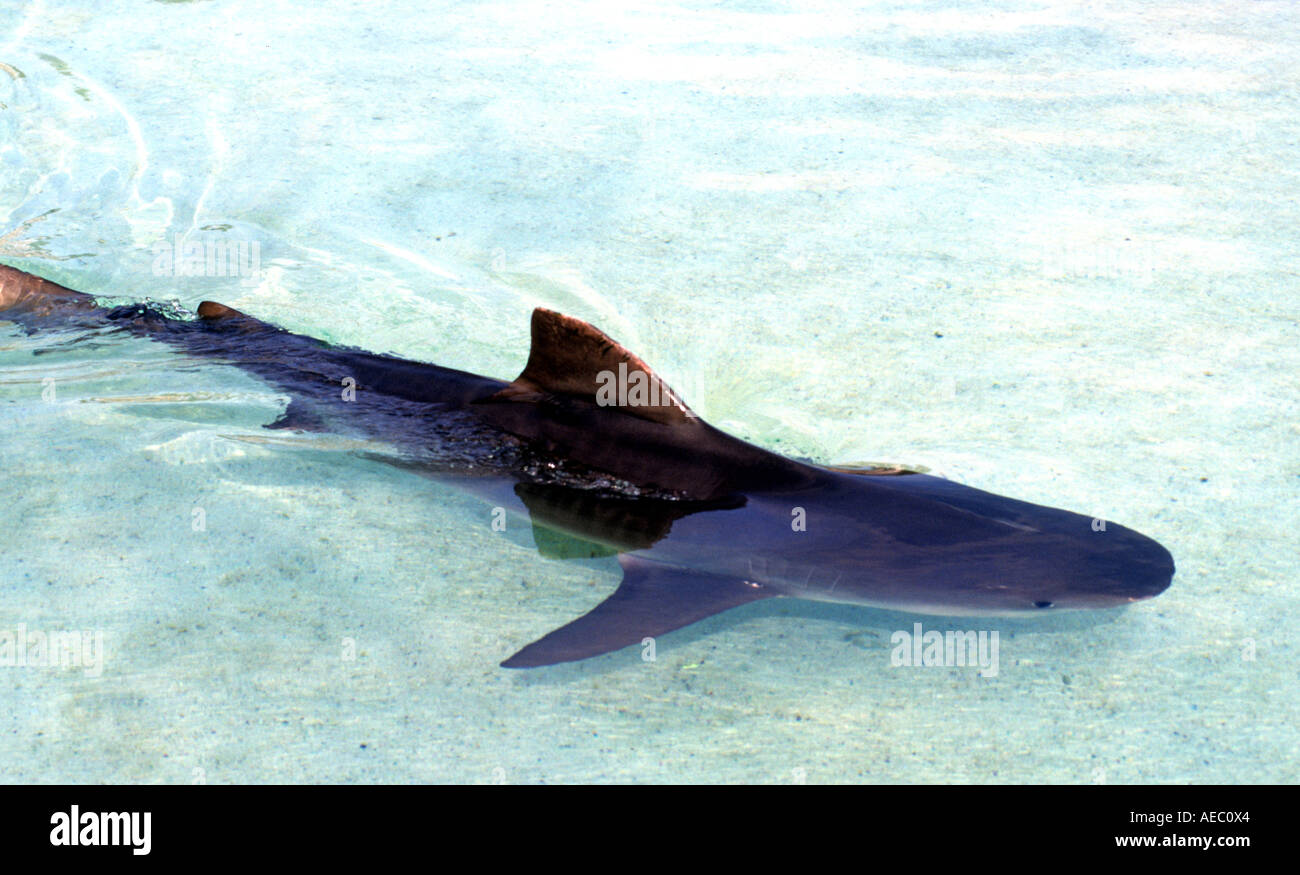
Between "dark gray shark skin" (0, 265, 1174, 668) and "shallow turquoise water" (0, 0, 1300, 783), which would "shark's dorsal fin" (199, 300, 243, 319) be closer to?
"shallow turquoise water" (0, 0, 1300, 783)

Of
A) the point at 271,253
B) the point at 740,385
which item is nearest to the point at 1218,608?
the point at 740,385

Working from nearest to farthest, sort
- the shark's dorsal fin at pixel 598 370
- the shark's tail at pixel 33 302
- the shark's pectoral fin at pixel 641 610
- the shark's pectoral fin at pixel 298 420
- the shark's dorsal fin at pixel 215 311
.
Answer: the shark's pectoral fin at pixel 641 610, the shark's dorsal fin at pixel 598 370, the shark's pectoral fin at pixel 298 420, the shark's dorsal fin at pixel 215 311, the shark's tail at pixel 33 302

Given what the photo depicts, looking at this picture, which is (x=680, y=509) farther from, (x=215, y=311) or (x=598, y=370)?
(x=215, y=311)

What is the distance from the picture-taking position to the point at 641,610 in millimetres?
3857

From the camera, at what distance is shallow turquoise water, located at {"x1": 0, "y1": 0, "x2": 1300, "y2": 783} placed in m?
3.68

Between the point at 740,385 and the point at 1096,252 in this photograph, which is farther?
the point at 1096,252

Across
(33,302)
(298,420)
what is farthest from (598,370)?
(33,302)

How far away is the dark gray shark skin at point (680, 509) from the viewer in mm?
3703

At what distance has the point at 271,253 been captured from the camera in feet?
23.0

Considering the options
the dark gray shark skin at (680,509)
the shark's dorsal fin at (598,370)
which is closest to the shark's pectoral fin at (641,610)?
the dark gray shark skin at (680,509)

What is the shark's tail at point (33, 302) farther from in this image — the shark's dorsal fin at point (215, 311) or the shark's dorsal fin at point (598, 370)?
the shark's dorsal fin at point (598, 370)

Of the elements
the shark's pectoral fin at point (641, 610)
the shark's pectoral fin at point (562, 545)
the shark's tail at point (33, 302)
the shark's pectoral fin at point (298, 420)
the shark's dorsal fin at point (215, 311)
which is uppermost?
the shark's tail at point (33, 302)
